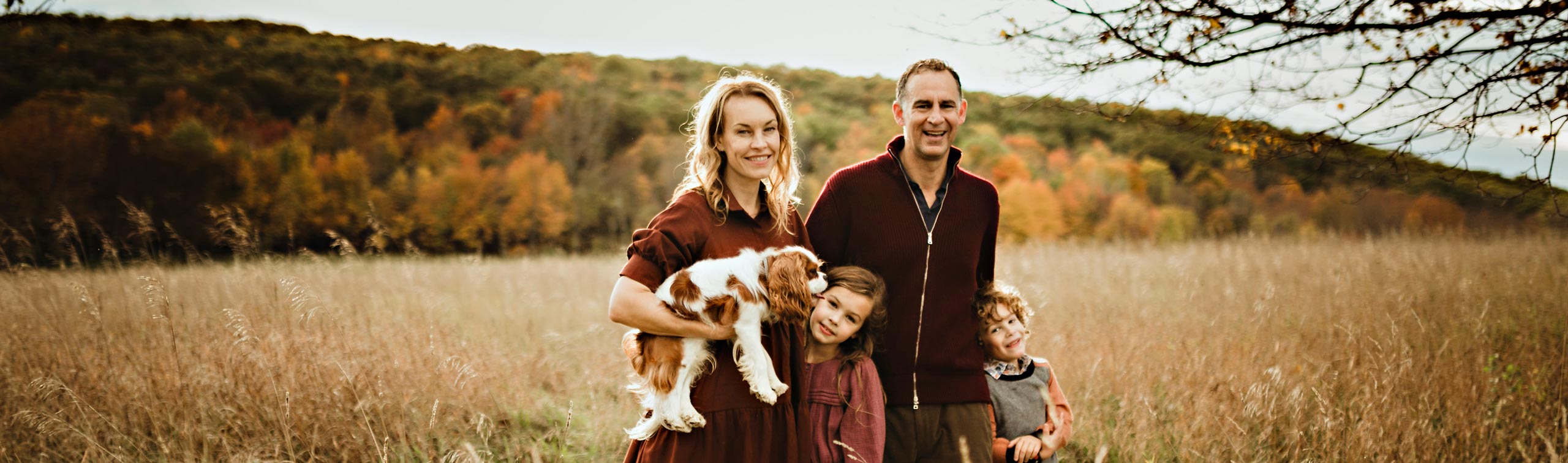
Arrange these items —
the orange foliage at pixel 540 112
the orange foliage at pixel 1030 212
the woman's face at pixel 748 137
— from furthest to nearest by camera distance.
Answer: the orange foliage at pixel 540 112, the orange foliage at pixel 1030 212, the woman's face at pixel 748 137

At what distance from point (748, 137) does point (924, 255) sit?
97 cm

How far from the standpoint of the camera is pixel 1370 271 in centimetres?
863

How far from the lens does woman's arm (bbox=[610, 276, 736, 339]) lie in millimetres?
2219

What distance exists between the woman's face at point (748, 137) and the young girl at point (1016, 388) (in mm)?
1226

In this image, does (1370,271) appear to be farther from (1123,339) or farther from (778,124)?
(778,124)

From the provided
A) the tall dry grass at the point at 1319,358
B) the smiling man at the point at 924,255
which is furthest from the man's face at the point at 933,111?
the tall dry grass at the point at 1319,358

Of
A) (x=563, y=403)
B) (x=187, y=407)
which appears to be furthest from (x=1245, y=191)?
(x=187, y=407)

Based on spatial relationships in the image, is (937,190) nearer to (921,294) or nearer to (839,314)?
(921,294)

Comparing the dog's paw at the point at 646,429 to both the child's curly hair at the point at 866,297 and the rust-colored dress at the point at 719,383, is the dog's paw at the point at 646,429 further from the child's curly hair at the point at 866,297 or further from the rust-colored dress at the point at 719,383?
the child's curly hair at the point at 866,297

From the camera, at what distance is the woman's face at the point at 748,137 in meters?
2.46

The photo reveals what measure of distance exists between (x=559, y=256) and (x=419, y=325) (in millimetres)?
10896

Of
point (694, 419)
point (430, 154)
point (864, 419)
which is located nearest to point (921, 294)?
point (864, 419)

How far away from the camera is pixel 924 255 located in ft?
9.84

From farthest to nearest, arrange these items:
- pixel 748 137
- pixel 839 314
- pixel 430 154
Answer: pixel 430 154 < pixel 839 314 < pixel 748 137
